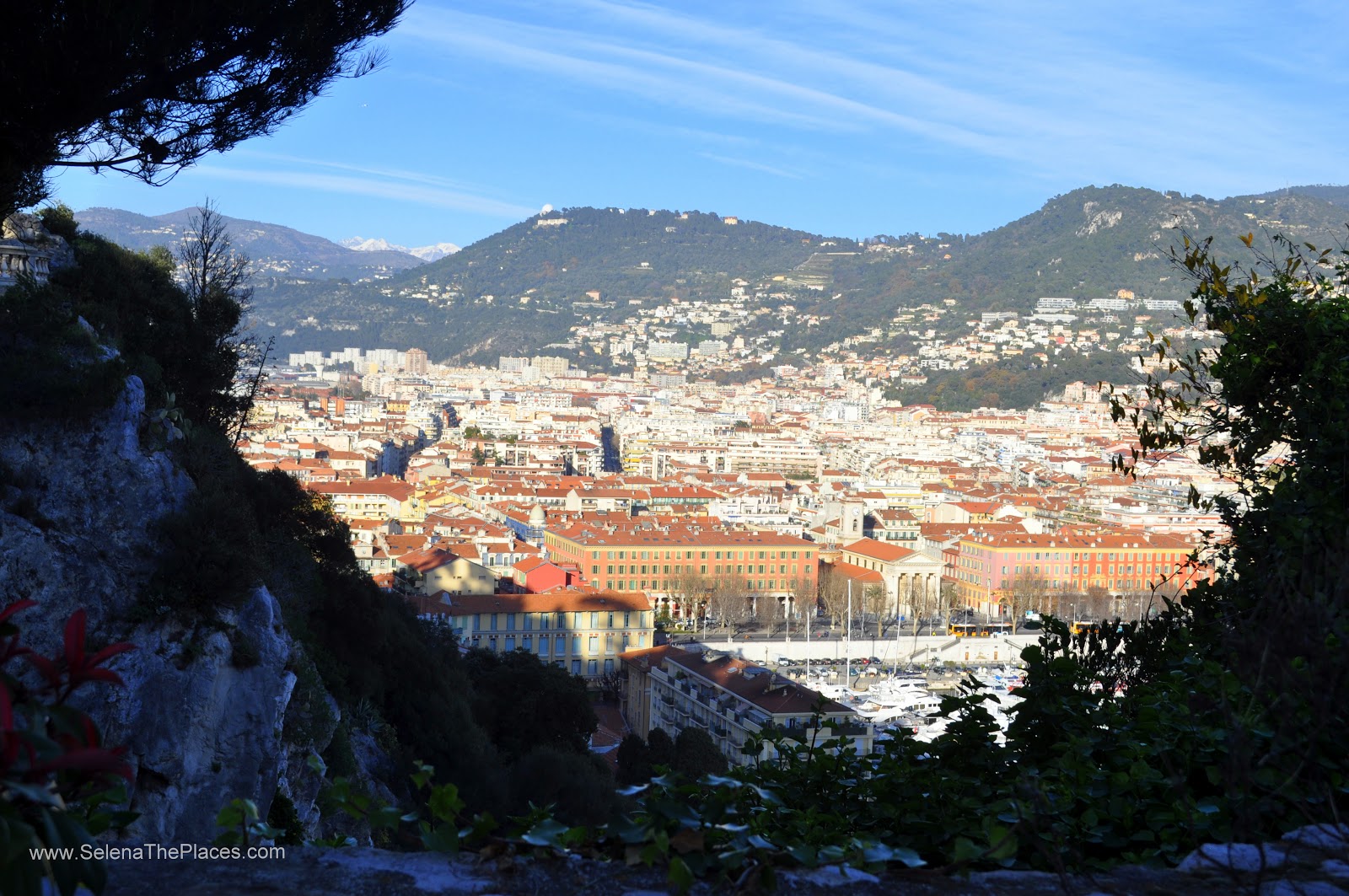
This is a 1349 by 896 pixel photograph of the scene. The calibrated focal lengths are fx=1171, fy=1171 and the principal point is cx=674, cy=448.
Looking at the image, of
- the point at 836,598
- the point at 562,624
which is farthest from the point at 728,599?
the point at 562,624

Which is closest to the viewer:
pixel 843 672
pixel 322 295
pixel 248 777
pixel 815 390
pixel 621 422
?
pixel 248 777

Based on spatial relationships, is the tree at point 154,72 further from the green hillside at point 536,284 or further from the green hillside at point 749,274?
the green hillside at point 536,284

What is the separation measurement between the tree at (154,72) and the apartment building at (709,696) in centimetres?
1034

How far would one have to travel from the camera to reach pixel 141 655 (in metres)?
4.99

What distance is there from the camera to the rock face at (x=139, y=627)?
4.88 m

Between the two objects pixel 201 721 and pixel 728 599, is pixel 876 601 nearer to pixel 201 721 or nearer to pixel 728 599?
pixel 728 599

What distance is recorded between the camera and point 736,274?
145000 mm

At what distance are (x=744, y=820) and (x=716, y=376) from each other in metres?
112

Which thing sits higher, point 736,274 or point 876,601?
point 736,274

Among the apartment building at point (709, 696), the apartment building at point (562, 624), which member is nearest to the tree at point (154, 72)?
the apartment building at point (709, 696)

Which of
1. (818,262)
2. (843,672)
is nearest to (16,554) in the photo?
(843,672)

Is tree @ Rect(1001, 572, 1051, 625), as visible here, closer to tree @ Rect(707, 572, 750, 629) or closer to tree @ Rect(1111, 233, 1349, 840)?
tree @ Rect(707, 572, 750, 629)

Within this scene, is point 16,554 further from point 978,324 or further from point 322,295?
point 322,295

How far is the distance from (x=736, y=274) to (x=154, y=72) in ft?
468
